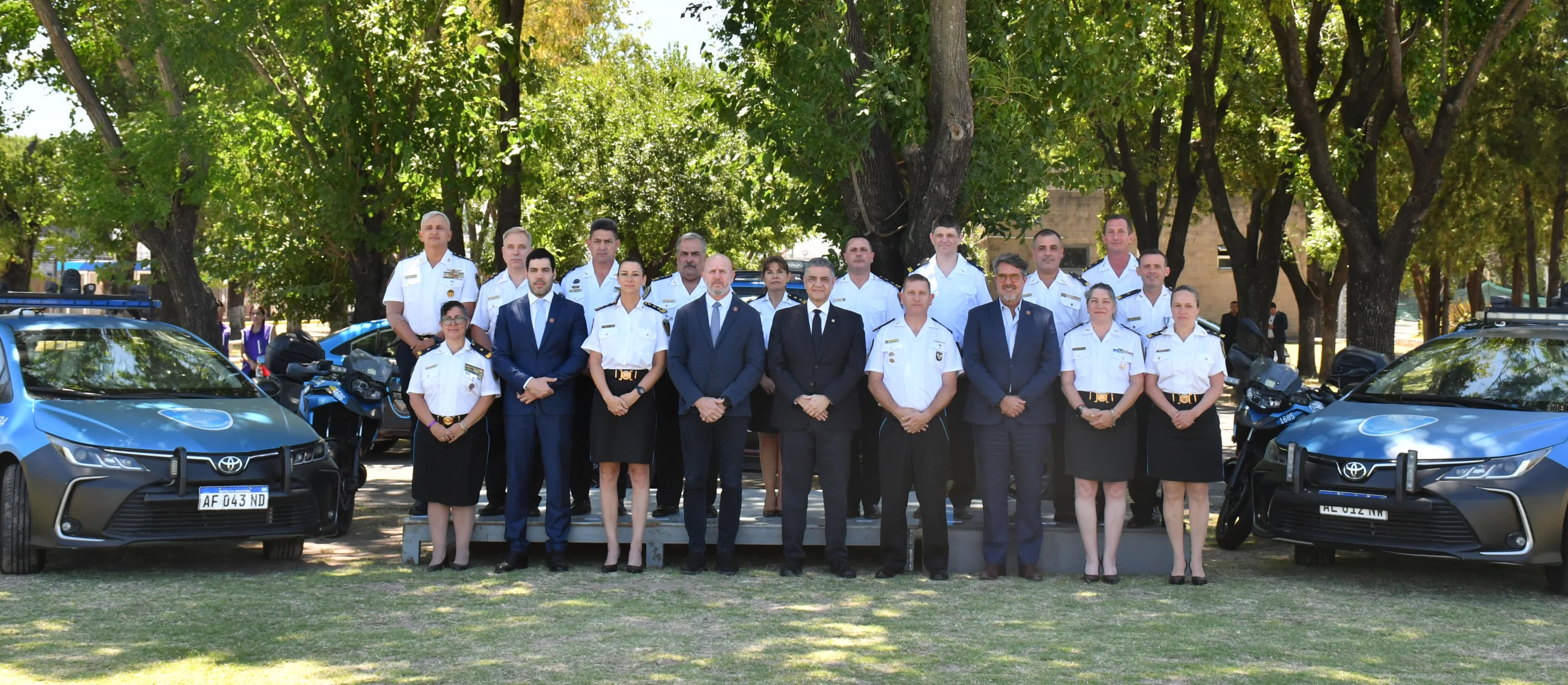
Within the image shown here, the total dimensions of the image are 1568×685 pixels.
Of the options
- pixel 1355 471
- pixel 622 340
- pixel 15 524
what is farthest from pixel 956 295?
pixel 15 524

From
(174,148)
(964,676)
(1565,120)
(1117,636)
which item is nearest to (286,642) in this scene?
(964,676)

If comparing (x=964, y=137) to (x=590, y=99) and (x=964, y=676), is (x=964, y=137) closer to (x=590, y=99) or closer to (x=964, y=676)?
(x=964, y=676)

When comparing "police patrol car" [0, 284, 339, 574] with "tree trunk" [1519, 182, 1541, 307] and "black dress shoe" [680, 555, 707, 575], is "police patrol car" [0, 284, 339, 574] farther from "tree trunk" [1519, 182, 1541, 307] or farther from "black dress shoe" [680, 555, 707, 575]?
"tree trunk" [1519, 182, 1541, 307]

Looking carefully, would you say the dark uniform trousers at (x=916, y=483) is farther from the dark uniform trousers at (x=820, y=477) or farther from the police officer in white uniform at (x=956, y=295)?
the police officer in white uniform at (x=956, y=295)

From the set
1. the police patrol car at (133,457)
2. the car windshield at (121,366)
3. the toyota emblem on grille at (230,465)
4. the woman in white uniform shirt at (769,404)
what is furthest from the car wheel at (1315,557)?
the car windshield at (121,366)

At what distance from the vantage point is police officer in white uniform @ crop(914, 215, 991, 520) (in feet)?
31.3

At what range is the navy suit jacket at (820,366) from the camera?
8.82 m

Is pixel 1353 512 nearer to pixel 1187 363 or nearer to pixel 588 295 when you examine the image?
pixel 1187 363

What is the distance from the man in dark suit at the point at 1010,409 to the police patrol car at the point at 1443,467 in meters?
1.41

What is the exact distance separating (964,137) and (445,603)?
5.63m

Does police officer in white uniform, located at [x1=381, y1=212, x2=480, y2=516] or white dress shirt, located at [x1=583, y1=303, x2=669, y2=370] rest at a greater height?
police officer in white uniform, located at [x1=381, y1=212, x2=480, y2=516]

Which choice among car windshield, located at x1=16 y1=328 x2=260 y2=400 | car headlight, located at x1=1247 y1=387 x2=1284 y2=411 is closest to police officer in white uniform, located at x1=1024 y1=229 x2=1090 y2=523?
car headlight, located at x1=1247 y1=387 x2=1284 y2=411

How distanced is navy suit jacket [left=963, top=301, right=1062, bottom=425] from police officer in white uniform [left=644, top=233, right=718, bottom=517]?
5.60ft

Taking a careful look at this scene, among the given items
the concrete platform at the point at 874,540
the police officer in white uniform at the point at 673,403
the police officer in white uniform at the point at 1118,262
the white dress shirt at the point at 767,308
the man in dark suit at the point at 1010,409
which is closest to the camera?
the man in dark suit at the point at 1010,409
